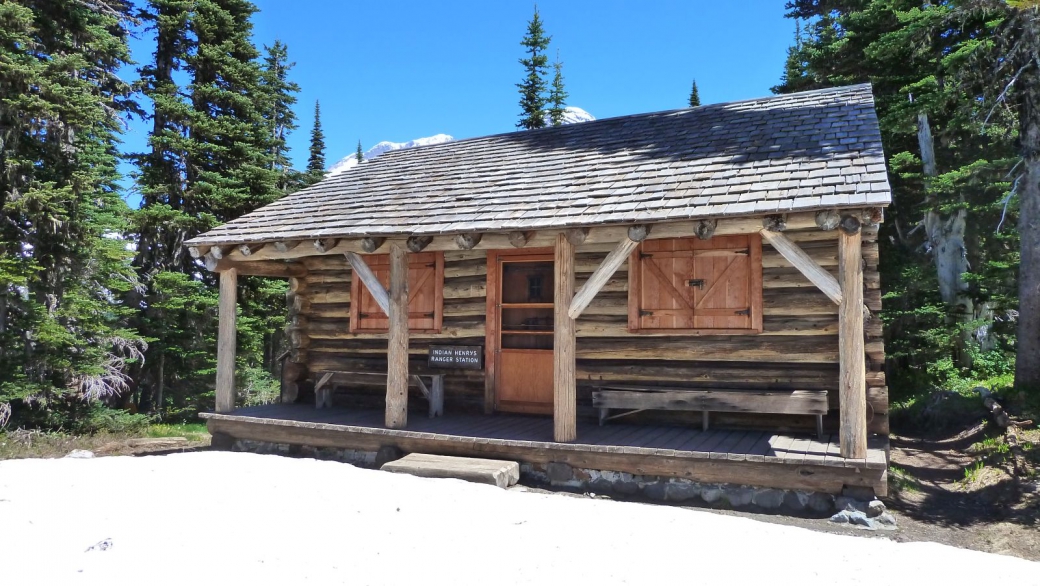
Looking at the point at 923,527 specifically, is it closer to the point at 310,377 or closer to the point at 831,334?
the point at 831,334

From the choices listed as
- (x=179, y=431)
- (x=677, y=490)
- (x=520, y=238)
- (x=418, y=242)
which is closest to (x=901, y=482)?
(x=677, y=490)

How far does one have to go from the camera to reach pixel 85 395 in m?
12.8

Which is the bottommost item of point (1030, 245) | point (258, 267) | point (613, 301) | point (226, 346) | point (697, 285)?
point (226, 346)

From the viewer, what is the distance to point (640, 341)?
812 centimetres

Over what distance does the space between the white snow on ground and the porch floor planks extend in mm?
766

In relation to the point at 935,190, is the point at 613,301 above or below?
below

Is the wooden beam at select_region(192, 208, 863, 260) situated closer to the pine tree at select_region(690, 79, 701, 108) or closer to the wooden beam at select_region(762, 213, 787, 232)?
the wooden beam at select_region(762, 213, 787, 232)

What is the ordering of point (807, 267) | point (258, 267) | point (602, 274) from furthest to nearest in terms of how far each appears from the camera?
point (258, 267)
point (602, 274)
point (807, 267)

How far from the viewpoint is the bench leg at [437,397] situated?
887cm

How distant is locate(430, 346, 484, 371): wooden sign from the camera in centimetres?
899

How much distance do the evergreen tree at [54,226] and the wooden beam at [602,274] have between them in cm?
1024

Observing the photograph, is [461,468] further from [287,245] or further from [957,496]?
[957,496]

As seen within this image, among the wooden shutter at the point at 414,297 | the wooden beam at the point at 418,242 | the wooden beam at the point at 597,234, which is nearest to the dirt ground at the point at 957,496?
the wooden beam at the point at 597,234

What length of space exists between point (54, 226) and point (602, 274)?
453 inches
